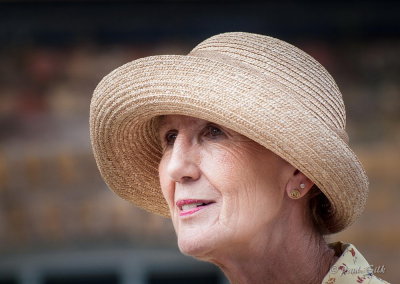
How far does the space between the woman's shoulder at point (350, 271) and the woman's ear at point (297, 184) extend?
0.25 metres

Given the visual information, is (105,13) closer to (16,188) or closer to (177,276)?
(16,188)

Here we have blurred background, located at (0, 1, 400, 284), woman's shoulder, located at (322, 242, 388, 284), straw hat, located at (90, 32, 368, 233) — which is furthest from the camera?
blurred background, located at (0, 1, 400, 284)

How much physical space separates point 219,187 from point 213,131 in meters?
0.19

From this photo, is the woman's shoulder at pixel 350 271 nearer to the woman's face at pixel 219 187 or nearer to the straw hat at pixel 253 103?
the straw hat at pixel 253 103

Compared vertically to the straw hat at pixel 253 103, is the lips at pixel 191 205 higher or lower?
lower

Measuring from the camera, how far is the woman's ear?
3357 mm

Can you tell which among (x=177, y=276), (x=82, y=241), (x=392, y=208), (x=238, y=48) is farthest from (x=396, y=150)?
(x=238, y=48)

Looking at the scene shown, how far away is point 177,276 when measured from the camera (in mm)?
6820

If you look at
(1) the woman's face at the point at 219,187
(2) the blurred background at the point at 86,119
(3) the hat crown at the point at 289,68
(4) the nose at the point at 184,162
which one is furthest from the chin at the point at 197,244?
(2) the blurred background at the point at 86,119

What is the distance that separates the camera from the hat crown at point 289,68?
3.28 metres

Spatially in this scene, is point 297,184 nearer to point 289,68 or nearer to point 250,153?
point 250,153

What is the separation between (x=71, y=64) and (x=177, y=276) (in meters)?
1.46

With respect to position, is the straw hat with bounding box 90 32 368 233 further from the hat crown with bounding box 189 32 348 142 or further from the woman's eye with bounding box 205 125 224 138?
the woman's eye with bounding box 205 125 224 138

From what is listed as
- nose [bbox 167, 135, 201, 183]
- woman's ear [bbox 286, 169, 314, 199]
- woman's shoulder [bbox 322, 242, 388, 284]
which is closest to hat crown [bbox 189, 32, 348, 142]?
woman's ear [bbox 286, 169, 314, 199]
